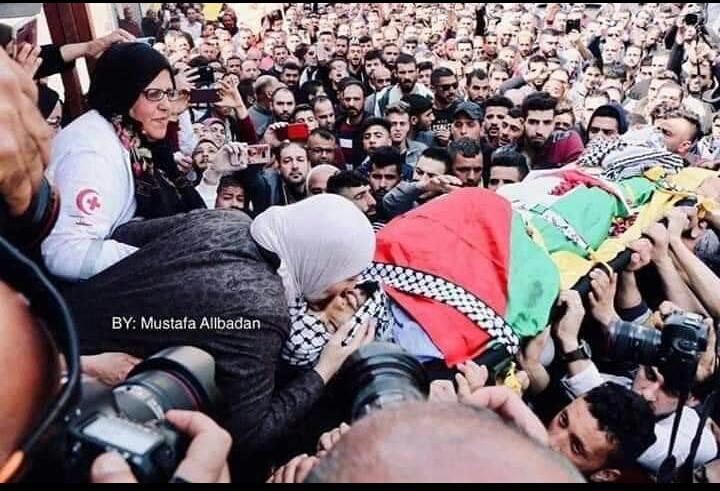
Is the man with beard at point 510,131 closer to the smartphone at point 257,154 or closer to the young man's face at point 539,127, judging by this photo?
the young man's face at point 539,127

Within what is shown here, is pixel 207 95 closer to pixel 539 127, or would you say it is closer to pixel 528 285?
pixel 528 285

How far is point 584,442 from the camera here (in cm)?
142

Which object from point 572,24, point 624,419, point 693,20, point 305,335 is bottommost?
point 572,24

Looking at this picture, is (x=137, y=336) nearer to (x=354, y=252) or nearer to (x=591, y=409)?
(x=354, y=252)

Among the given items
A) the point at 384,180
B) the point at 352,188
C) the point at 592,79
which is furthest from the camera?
the point at 592,79

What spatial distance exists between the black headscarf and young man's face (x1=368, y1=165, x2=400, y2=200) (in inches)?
59.8

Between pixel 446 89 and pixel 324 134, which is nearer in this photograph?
pixel 324 134

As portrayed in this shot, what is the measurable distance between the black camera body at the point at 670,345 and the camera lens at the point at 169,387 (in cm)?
88

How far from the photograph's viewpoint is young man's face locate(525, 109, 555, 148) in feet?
11.5

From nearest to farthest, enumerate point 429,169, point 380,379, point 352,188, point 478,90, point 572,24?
point 380,379 → point 352,188 → point 429,169 → point 478,90 → point 572,24

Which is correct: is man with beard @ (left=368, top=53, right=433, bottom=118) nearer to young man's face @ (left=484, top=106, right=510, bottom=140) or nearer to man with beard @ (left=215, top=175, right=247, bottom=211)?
young man's face @ (left=484, top=106, right=510, bottom=140)

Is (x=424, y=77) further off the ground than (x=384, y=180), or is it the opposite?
(x=384, y=180)

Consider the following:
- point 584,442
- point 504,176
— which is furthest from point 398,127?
point 584,442

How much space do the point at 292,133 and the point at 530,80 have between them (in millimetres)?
2530
